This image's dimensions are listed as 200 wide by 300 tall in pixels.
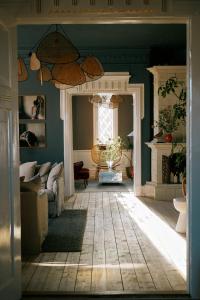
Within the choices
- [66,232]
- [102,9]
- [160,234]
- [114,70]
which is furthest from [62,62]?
[114,70]

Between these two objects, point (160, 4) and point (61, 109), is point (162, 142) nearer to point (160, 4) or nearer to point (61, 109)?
point (61, 109)

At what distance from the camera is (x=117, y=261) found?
473cm

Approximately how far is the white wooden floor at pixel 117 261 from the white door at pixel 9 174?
1.97 feet

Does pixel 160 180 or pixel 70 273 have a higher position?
pixel 160 180

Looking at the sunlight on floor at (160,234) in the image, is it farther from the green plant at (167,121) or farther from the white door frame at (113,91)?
the green plant at (167,121)

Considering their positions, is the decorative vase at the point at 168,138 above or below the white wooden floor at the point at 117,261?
above

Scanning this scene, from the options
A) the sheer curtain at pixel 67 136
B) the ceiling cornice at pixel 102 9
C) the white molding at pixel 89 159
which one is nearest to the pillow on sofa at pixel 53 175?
the sheer curtain at pixel 67 136

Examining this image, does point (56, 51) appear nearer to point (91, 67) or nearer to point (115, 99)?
point (91, 67)

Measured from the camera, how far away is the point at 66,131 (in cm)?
948

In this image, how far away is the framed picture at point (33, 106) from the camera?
9.48 metres

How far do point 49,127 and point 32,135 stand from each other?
44cm

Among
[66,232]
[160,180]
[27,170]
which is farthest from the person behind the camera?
[160,180]

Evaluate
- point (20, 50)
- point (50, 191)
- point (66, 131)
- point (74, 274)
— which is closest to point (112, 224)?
point (50, 191)

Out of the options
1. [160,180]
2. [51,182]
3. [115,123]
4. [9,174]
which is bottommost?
[160,180]
